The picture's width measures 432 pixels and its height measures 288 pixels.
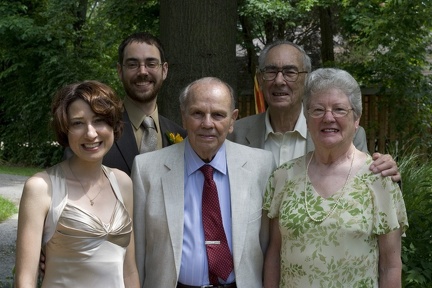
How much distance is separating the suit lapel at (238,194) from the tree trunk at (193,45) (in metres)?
2.14

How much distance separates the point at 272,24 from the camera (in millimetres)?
19094

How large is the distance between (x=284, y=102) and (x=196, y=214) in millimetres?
1018

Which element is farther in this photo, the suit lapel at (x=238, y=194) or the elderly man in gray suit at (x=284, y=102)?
the elderly man in gray suit at (x=284, y=102)

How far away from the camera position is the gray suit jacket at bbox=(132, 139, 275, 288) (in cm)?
372

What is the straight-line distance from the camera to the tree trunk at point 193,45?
20.0ft

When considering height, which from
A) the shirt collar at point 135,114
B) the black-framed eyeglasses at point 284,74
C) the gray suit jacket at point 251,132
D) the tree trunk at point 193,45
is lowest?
the gray suit jacket at point 251,132

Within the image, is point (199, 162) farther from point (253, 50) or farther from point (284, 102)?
point (253, 50)

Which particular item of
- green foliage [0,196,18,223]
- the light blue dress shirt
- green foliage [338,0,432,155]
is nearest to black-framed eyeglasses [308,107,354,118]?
the light blue dress shirt

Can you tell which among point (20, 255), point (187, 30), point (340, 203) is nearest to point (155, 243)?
point (20, 255)

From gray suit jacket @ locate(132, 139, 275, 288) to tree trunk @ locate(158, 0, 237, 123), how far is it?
214cm

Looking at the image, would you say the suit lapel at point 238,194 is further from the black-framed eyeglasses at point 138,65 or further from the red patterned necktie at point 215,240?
the black-framed eyeglasses at point 138,65

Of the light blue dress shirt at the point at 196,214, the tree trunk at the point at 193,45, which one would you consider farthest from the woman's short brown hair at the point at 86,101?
the tree trunk at the point at 193,45

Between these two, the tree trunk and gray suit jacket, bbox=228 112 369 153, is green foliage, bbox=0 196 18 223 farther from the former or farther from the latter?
gray suit jacket, bbox=228 112 369 153

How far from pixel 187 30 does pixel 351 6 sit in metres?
10.6
